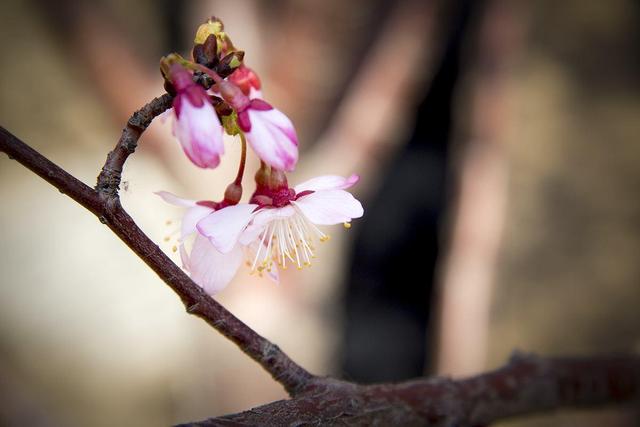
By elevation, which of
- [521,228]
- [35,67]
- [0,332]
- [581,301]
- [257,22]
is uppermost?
[257,22]

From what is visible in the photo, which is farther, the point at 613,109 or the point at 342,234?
the point at 342,234

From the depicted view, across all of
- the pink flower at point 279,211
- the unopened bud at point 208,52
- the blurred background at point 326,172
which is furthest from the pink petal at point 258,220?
the blurred background at point 326,172

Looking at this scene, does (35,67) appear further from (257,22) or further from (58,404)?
(58,404)

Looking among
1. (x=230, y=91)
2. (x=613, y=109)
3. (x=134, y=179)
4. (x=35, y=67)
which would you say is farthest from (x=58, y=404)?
(x=613, y=109)

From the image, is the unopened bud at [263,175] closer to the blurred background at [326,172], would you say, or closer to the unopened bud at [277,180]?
the unopened bud at [277,180]

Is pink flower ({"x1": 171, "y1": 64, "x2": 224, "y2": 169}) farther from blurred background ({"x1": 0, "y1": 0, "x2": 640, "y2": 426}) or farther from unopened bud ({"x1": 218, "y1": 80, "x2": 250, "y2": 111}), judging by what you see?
blurred background ({"x1": 0, "y1": 0, "x2": 640, "y2": 426})

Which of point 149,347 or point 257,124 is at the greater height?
point 149,347

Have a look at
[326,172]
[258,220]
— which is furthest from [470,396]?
[326,172]

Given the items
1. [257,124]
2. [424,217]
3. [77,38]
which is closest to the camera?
[257,124]
